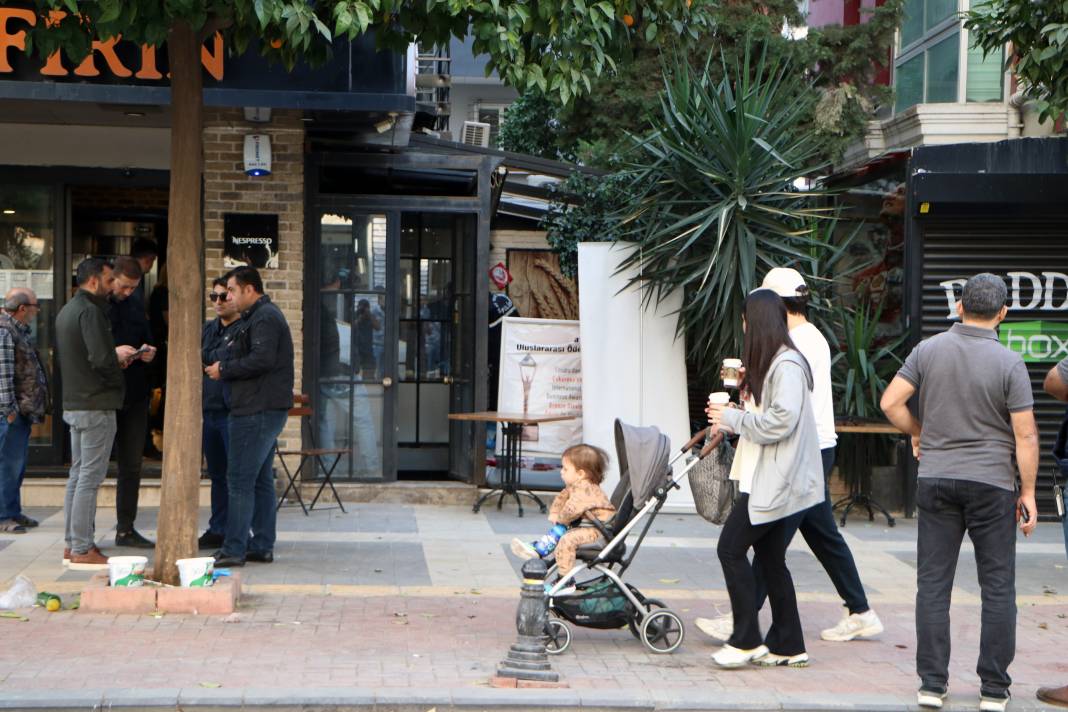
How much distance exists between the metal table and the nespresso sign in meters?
3.72

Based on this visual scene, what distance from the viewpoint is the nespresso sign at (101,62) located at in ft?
31.5

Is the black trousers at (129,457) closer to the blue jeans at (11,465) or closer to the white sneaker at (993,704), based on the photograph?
the blue jeans at (11,465)

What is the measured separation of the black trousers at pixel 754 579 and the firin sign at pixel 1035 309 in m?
6.30

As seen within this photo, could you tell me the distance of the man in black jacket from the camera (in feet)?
28.9

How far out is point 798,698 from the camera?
618 cm

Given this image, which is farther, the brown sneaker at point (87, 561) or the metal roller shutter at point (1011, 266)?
the metal roller shutter at point (1011, 266)

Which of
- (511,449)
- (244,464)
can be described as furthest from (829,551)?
(511,449)

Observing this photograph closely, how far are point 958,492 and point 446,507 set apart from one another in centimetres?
678

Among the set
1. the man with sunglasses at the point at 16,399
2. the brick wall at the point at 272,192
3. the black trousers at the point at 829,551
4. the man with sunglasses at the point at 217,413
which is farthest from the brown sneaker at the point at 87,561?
the black trousers at the point at 829,551

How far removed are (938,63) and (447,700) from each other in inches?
426

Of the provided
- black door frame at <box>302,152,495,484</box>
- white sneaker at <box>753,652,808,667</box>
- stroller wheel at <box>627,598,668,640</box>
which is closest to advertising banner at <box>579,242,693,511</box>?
black door frame at <box>302,152,495,484</box>

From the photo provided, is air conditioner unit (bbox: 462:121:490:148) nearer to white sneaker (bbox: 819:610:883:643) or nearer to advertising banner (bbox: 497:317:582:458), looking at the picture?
advertising banner (bbox: 497:317:582:458)

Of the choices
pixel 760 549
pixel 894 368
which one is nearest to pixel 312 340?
pixel 894 368

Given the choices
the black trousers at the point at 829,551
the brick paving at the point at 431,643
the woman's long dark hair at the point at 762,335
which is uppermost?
the woman's long dark hair at the point at 762,335
